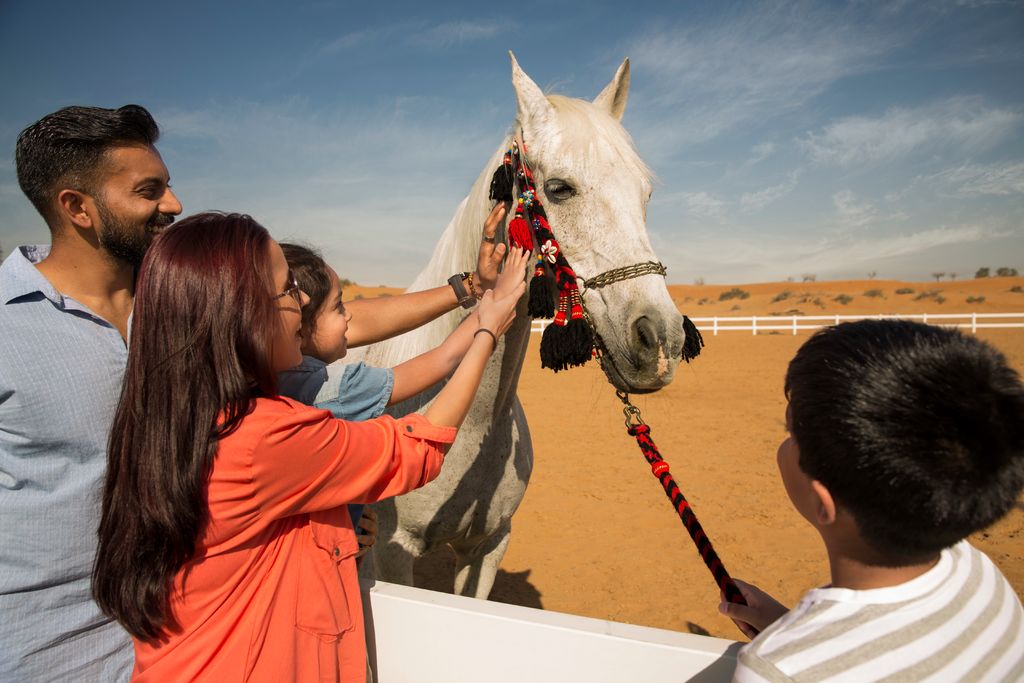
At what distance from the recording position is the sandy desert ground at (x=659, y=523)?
4410 millimetres

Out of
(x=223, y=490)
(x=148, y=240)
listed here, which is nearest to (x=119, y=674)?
(x=223, y=490)

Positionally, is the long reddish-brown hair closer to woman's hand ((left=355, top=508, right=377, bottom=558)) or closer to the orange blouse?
the orange blouse

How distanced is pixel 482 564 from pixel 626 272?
188 centimetres

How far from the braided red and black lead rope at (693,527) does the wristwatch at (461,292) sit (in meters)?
0.77

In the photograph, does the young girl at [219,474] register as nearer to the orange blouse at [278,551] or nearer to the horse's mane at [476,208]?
the orange blouse at [278,551]

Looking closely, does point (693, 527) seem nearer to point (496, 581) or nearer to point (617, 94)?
point (617, 94)

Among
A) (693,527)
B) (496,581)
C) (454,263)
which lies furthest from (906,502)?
(496,581)

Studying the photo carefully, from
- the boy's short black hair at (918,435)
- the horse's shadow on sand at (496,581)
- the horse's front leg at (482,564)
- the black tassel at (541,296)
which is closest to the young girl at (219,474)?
the boy's short black hair at (918,435)

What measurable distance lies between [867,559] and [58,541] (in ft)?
5.31

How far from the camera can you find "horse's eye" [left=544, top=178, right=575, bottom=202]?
6.57 feet

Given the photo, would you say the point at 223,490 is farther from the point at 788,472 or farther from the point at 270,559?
the point at 788,472

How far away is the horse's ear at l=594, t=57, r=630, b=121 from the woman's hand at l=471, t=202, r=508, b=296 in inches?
31.8

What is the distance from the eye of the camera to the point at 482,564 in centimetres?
292

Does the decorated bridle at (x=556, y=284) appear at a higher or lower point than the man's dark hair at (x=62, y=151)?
lower
